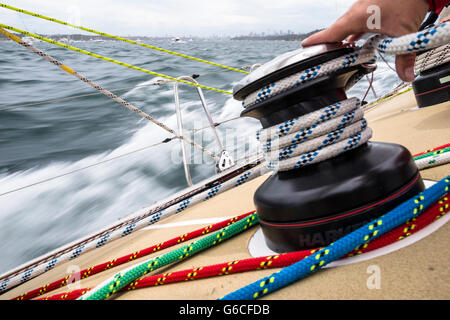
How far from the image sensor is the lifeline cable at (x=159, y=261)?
2.64ft

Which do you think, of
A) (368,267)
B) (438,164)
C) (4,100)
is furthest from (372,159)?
(4,100)

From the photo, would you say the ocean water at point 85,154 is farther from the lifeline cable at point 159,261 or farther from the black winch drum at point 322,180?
the black winch drum at point 322,180

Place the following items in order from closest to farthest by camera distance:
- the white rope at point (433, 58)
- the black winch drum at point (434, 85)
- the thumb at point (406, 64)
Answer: the thumb at point (406, 64) < the white rope at point (433, 58) < the black winch drum at point (434, 85)

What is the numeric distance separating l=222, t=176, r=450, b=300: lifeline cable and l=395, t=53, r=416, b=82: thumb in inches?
11.9

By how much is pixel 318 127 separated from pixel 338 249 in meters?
0.27

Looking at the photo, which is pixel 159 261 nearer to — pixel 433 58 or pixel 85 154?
pixel 433 58

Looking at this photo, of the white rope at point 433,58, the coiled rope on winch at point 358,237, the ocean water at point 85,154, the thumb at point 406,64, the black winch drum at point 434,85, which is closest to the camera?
the coiled rope on winch at point 358,237

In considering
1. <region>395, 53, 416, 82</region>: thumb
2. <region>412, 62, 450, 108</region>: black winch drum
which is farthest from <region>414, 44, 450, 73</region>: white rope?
<region>395, 53, 416, 82</region>: thumb

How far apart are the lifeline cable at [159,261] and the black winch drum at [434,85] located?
1.49 metres

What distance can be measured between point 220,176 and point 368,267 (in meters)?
1.60

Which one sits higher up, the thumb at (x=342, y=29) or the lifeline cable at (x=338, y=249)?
the thumb at (x=342, y=29)

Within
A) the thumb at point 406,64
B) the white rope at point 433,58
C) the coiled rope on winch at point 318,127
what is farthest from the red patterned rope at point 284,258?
the white rope at point 433,58

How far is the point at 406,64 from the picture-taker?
29.7 inches
